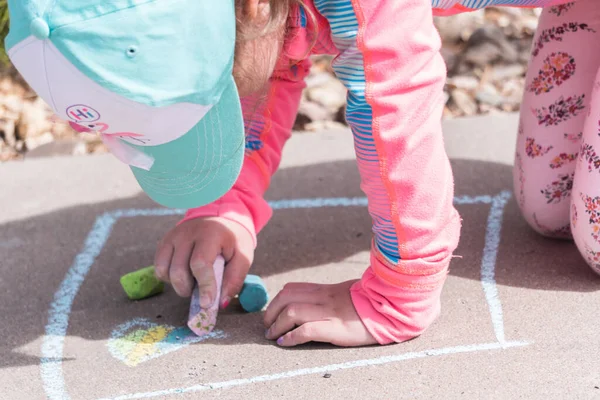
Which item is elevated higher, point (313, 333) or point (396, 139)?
point (396, 139)

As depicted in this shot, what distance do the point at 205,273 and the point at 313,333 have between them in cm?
24

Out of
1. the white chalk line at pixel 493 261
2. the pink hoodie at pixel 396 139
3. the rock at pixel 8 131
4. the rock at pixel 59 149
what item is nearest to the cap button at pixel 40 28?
the pink hoodie at pixel 396 139

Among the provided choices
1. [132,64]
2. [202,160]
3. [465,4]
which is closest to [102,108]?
[132,64]

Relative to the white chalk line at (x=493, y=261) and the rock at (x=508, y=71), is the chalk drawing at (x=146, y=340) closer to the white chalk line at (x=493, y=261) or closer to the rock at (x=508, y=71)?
the white chalk line at (x=493, y=261)

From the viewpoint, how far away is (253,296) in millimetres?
1531

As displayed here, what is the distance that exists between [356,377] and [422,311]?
171 millimetres

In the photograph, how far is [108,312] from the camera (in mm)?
1582

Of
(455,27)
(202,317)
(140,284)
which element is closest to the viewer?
(202,317)

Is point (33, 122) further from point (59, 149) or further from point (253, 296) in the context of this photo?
point (253, 296)

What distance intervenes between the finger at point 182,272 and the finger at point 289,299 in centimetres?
16

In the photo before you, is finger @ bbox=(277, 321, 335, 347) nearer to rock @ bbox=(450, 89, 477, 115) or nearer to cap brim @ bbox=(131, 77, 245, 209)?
cap brim @ bbox=(131, 77, 245, 209)

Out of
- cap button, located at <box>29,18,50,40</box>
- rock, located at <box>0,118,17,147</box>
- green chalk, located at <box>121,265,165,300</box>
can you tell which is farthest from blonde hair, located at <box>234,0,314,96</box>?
rock, located at <box>0,118,17,147</box>

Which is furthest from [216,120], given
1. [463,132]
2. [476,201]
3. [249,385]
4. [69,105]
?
[463,132]

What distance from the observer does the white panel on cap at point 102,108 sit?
1.04 m
